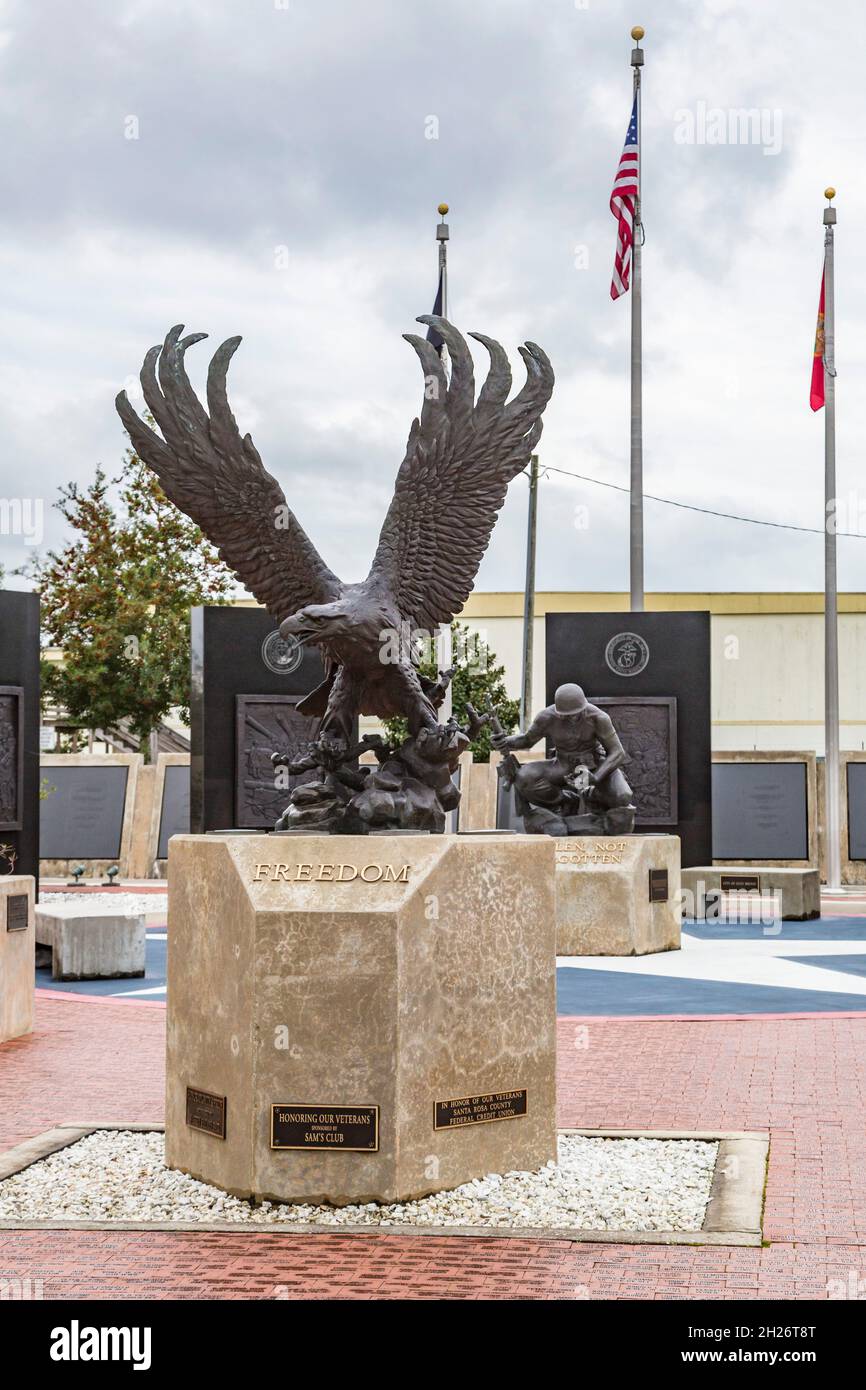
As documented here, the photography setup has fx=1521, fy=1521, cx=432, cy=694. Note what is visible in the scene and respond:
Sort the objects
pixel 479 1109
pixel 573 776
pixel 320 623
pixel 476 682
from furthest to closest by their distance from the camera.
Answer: pixel 476 682, pixel 573 776, pixel 320 623, pixel 479 1109

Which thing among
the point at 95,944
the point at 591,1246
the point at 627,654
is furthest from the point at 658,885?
the point at 591,1246

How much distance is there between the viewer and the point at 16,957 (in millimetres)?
10688

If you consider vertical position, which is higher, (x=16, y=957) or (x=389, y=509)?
(x=389, y=509)

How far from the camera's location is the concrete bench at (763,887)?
63.4 ft

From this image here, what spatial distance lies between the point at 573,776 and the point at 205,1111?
395 inches

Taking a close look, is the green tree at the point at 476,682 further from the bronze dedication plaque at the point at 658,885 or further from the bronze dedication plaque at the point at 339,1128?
the bronze dedication plaque at the point at 339,1128

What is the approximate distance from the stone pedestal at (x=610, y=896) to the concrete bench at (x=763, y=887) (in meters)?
4.23

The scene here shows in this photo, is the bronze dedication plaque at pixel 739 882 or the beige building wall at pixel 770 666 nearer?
the bronze dedication plaque at pixel 739 882

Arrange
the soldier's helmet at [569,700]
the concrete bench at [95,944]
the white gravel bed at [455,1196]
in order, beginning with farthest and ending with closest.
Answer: the soldier's helmet at [569,700] → the concrete bench at [95,944] → the white gravel bed at [455,1196]

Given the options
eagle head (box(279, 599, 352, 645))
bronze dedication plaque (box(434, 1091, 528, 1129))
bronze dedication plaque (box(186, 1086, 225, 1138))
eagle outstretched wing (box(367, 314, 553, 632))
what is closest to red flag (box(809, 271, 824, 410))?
eagle outstretched wing (box(367, 314, 553, 632))

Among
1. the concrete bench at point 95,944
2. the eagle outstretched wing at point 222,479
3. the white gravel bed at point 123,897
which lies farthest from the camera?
the white gravel bed at point 123,897

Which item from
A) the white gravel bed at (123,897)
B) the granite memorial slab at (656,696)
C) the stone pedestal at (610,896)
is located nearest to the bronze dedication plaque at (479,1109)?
the stone pedestal at (610,896)

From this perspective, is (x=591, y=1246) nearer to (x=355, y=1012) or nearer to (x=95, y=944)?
(x=355, y=1012)

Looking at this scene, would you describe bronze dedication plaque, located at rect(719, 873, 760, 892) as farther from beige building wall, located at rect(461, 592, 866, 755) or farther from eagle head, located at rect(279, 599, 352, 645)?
beige building wall, located at rect(461, 592, 866, 755)
